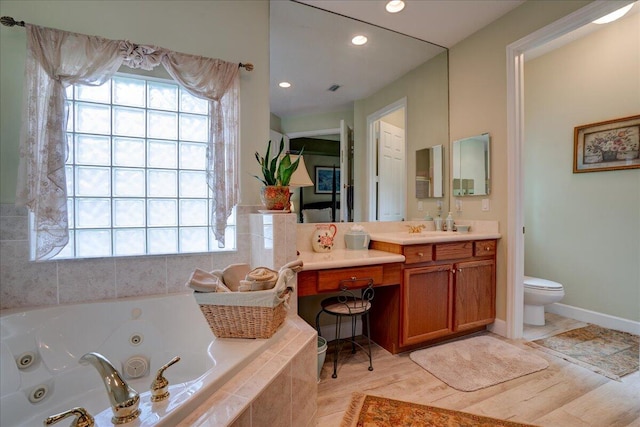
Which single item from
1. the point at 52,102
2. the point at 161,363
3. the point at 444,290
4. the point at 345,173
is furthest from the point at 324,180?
the point at 52,102

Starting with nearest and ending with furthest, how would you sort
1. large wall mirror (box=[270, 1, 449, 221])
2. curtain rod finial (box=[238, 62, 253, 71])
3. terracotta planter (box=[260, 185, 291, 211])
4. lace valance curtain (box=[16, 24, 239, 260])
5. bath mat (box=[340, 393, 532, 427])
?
1. bath mat (box=[340, 393, 532, 427])
2. lace valance curtain (box=[16, 24, 239, 260])
3. terracotta planter (box=[260, 185, 291, 211])
4. curtain rod finial (box=[238, 62, 253, 71])
5. large wall mirror (box=[270, 1, 449, 221])

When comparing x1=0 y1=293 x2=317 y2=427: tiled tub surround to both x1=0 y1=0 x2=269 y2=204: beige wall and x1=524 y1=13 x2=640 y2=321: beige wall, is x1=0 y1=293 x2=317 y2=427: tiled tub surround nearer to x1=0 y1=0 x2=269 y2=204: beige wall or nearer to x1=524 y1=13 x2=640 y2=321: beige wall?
x1=0 y1=0 x2=269 y2=204: beige wall

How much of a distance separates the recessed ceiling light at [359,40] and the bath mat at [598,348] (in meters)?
2.88

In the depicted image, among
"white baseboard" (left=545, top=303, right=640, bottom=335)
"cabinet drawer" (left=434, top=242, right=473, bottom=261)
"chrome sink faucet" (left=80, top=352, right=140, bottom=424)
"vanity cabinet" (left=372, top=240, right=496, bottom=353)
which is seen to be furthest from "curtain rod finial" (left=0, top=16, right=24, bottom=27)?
"white baseboard" (left=545, top=303, right=640, bottom=335)

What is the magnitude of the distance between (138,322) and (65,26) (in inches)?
70.7

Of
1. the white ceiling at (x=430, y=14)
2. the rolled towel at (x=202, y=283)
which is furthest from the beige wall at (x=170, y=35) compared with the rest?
the rolled towel at (x=202, y=283)

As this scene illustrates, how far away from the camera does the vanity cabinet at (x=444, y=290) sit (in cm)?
209

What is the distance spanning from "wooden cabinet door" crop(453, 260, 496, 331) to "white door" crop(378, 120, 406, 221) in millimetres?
753

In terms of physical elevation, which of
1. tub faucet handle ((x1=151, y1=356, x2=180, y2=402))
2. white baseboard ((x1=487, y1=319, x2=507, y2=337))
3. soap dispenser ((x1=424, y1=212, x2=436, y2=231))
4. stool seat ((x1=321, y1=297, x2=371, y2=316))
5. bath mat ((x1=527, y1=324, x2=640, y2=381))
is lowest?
bath mat ((x1=527, y1=324, x2=640, y2=381))

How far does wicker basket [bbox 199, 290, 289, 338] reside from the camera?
4.13ft

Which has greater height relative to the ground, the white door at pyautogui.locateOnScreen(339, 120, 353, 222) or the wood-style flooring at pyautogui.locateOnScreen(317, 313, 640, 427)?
the white door at pyautogui.locateOnScreen(339, 120, 353, 222)

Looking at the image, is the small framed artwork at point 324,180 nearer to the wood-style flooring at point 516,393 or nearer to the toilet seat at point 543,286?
the wood-style flooring at point 516,393

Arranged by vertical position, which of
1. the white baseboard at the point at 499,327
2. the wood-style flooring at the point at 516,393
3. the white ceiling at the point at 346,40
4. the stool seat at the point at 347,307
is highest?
the white ceiling at the point at 346,40

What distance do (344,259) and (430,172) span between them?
1.63 m
